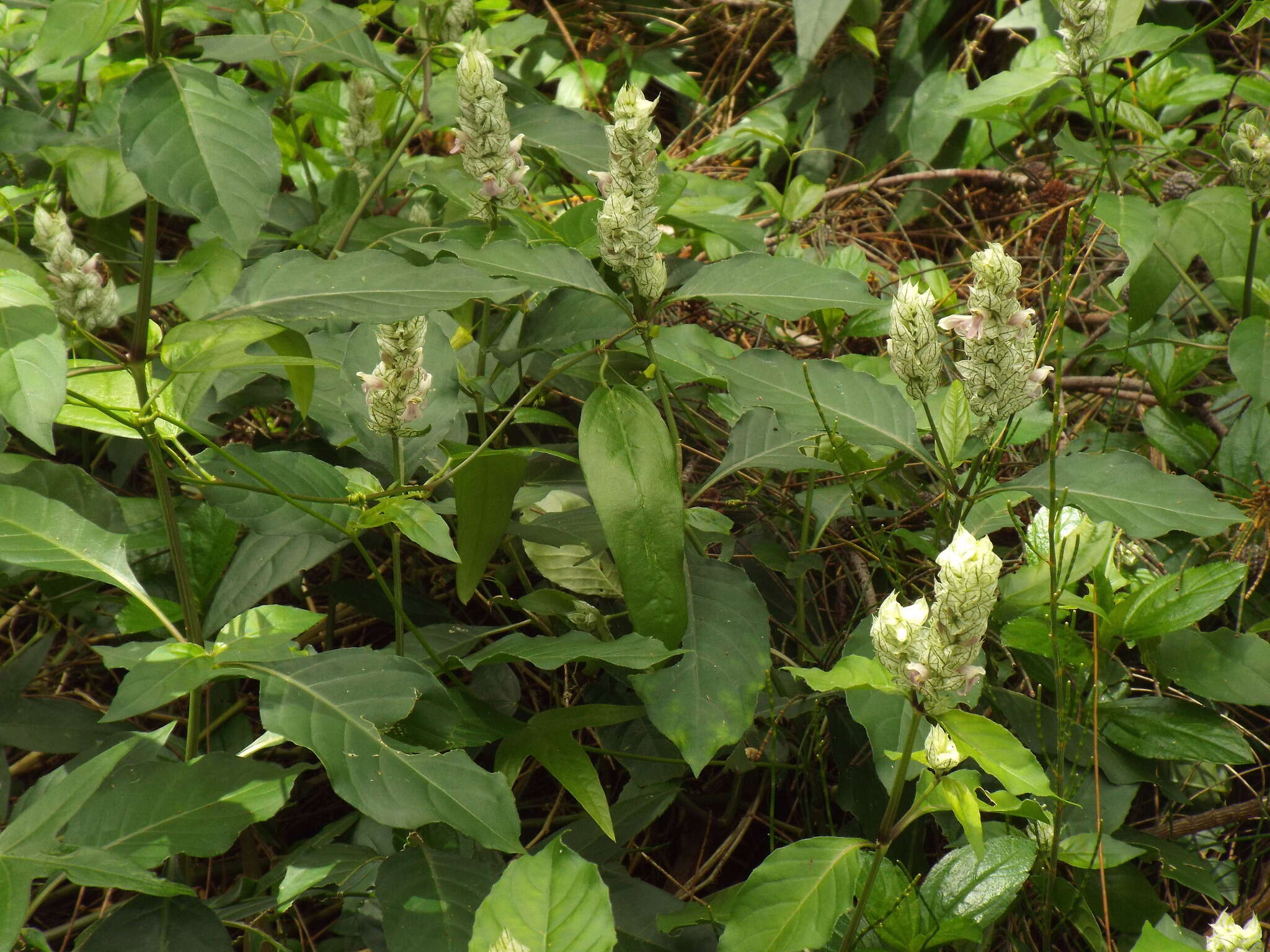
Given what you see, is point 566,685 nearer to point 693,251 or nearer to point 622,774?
point 622,774

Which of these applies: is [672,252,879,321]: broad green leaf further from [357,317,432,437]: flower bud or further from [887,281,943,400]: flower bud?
[357,317,432,437]: flower bud

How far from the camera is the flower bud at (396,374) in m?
1.04

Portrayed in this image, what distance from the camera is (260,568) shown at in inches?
48.3

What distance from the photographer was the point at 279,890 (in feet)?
3.38

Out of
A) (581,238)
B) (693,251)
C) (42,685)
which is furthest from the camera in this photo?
(693,251)

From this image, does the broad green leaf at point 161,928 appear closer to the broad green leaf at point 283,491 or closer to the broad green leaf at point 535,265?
the broad green leaf at point 283,491

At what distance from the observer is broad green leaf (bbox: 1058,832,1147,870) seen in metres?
1.08

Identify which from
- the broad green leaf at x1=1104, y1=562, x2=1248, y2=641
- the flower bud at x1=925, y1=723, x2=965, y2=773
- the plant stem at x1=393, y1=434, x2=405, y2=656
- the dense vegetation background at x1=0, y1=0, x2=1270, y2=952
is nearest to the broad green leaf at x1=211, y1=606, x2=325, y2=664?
the dense vegetation background at x1=0, y1=0, x2=1270, y2=952

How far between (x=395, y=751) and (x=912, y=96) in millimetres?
2099

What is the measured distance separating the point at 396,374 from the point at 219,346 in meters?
0.19

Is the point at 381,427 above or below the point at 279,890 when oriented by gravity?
above

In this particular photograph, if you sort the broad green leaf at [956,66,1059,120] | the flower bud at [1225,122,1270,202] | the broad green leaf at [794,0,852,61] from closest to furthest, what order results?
the flower bud at [1225,122,1270,202] → the broad green leaf at [956,66,1059,120] → the broad green leaf at [794,0,852,61]

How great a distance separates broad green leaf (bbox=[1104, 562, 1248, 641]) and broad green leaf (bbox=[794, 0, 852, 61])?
143 cm

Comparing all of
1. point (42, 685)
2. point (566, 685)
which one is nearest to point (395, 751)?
point (566, 685)
